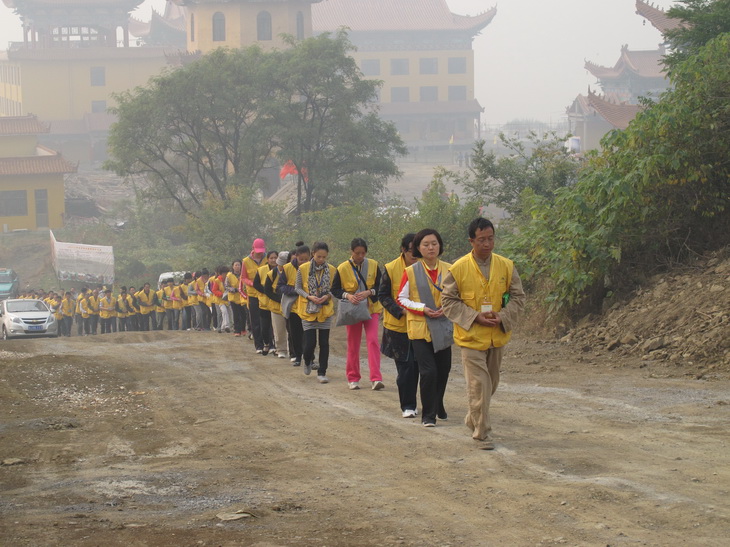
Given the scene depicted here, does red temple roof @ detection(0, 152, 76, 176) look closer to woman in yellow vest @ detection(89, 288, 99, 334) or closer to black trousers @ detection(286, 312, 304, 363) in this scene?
woman in yellow vest @ detection(89, 288, 99, 334)

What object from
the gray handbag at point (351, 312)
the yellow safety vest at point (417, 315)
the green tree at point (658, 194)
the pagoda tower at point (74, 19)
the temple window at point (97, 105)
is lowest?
the gray handbag at point (351, 312)

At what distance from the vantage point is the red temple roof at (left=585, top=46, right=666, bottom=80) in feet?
237

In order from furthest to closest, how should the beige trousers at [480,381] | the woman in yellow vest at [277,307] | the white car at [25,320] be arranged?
the white car at [25,320] < the woman in yellow vest at [277,307] < the beige trousers at [480,381]

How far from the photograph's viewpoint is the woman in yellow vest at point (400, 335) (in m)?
9.40

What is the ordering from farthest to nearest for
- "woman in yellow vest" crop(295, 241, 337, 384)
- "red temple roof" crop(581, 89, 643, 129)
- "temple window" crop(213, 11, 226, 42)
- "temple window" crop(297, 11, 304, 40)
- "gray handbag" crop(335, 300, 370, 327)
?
"temple window" crop(297, 11, 304, 40), "temple window" crop(213, 11, 226, 42), "red temple roof" crop(581, 89, 643, 129), "woman in yellow vest" crop(295, 241, 337, 384), "gray handbag" crop(335, 300, 370, 327)

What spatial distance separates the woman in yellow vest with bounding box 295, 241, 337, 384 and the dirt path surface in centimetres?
48

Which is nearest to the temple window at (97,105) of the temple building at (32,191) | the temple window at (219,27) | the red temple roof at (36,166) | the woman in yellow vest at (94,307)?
the temple building at (32,191)

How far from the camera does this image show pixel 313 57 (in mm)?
42219

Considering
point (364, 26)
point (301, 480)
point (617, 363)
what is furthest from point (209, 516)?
point (364, 26)

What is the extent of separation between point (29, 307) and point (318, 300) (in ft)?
68.7

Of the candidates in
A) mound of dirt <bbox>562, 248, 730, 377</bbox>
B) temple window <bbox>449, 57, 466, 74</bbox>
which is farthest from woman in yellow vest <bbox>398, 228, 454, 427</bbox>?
temple window <bbox>449, 57, 466, 74</bbox>

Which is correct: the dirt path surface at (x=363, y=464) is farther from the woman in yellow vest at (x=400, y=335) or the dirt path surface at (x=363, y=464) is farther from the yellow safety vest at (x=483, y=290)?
the yellow safety vest at (x=483, y=290)

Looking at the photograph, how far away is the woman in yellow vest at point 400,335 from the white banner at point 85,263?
104 ft

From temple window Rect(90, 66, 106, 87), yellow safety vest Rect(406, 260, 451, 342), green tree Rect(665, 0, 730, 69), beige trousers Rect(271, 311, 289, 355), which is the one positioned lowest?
beige trousers Rect(271, 311, 289, 355)
